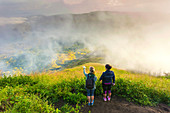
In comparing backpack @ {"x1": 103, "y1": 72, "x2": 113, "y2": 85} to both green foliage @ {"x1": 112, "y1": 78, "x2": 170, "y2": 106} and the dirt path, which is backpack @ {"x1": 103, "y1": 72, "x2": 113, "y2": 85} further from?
green foliage @ {"x1": 112, "y1": 78, "x2": 170, "y2": 106}

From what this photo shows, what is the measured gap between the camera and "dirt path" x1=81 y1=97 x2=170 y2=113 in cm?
623

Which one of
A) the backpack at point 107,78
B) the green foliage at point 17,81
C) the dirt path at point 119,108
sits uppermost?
the backpack at point 107,78

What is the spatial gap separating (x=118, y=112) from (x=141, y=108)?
163 centimetres

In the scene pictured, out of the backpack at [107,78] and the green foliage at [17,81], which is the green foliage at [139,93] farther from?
the green foliage at [17,81]

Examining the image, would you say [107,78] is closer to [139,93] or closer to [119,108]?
[119,108]

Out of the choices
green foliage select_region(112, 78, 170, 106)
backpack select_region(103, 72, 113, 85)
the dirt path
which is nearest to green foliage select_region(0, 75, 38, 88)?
the dirt path

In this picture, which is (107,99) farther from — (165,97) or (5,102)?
(5,102)

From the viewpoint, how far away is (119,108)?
653 cm

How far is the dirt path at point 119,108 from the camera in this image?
6.23 metres

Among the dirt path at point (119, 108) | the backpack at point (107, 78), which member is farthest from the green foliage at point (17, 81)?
the backpack at point (107, 78)

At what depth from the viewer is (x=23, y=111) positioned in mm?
5047

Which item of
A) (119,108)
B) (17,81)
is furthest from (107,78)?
(17,81)

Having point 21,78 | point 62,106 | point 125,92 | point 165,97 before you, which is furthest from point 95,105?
point 21,78

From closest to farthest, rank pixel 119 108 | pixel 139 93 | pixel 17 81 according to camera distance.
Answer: pixel 119 108 → pixel 139 93 → pixel 17 81
